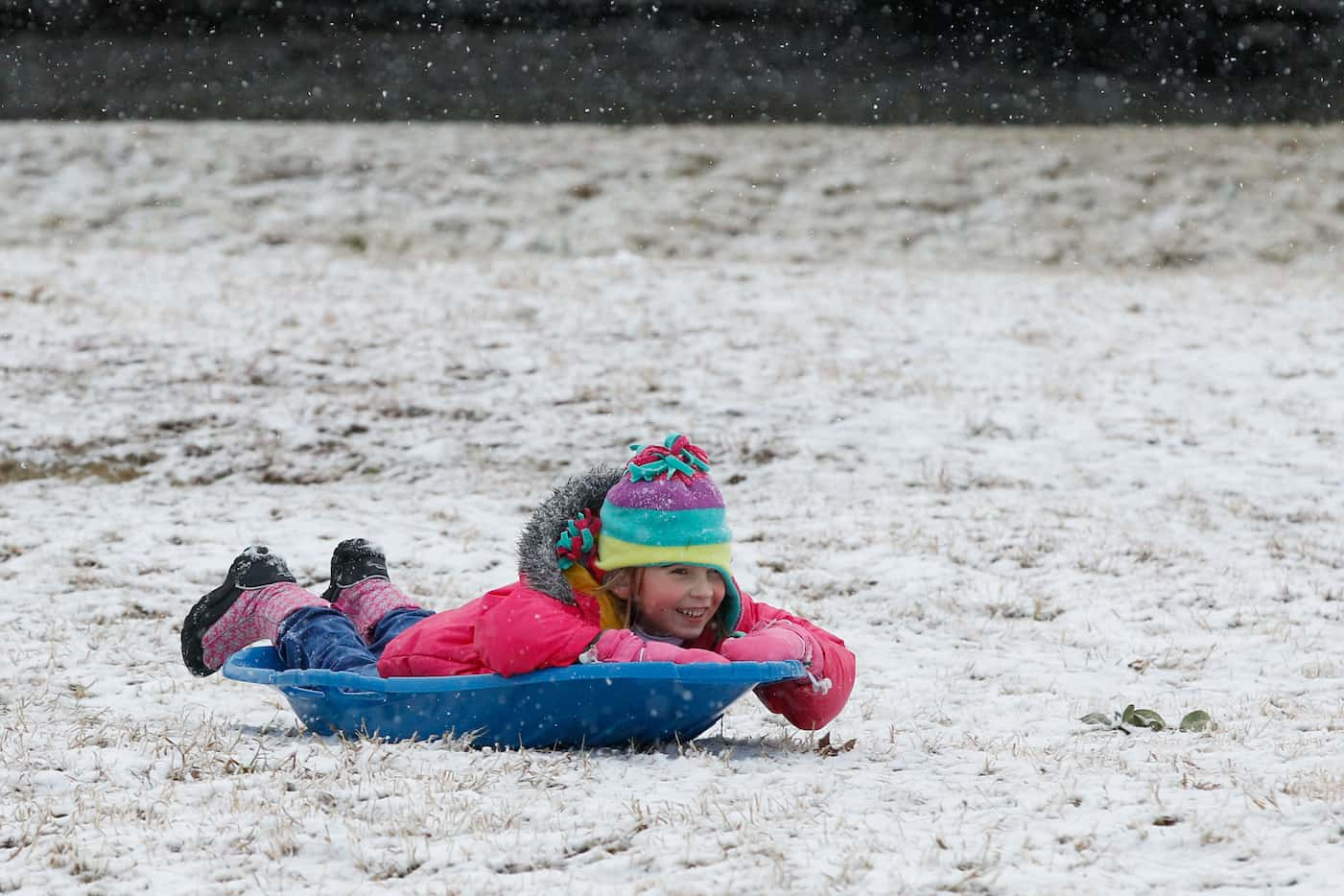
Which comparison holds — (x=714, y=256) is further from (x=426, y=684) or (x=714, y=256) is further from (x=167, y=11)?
(x=426, y=684)

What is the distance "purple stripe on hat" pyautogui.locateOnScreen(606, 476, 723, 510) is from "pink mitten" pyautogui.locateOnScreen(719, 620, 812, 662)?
1.33ft

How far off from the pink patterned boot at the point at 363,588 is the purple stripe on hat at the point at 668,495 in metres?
1.28

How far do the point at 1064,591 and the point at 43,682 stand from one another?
15.6ft

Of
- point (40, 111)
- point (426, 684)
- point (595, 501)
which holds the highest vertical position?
point (40, 111)

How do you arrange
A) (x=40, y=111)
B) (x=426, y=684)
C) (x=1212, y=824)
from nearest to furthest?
(x=1212, y=824)
(x=426, y=684)
(x=40, y=111)

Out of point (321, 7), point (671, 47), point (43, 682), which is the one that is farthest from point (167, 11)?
point (43, 682)

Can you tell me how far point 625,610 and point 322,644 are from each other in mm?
1085

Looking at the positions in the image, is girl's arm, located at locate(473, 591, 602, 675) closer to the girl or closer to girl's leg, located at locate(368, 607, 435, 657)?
the girl

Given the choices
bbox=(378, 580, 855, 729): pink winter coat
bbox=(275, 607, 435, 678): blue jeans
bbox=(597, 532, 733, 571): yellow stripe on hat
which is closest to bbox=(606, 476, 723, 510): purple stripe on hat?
bbox=(597, 532, 733, 571): yellow stripe on hat

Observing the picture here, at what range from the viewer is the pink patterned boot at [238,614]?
15.3 ft

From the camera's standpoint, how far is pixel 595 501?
4285mm

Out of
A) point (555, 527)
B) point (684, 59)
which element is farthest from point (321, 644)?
point (684, 59)

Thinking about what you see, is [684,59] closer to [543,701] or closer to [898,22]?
[898,22]

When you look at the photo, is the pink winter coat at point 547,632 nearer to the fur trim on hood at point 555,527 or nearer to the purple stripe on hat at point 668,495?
the fur trim on hood at point 555,527
